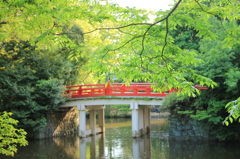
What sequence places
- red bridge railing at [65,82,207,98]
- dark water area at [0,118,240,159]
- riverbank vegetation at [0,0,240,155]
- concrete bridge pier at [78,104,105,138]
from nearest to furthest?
riverbank vegetation at [0,0,240,155] → dark water area at [0,118,240,159] → red bridge railing at [65,82,207,98] → concrete bridge pier at [78,104,105,138]

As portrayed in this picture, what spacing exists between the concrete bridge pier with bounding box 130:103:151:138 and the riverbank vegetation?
12.2 ft

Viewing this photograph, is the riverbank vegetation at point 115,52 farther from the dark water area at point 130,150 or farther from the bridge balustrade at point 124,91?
the bridge balustrade at point 124,91

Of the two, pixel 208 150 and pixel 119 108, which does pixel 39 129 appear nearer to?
pixel 208 150

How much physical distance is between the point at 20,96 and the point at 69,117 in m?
5.00

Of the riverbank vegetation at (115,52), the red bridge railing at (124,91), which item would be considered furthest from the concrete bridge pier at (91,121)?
the riverbank vegetation at (115,52)

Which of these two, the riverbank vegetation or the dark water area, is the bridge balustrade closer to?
the riverbank vegetation

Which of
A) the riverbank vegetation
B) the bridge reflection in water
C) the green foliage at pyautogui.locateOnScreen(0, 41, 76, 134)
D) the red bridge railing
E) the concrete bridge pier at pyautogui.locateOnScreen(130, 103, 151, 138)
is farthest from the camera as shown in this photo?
the red bridge railing

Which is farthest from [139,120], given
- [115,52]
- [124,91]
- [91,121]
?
[115,52]

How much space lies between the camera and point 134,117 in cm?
1596

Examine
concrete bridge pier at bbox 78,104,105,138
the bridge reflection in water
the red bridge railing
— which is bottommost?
the bridge reflection in water

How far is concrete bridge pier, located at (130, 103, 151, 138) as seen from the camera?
626 inches

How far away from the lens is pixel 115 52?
426 cm

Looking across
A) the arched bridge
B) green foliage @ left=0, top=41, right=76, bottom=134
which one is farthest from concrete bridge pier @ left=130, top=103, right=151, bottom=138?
green foliage @ left=0, top=41, right=76, bottom=134

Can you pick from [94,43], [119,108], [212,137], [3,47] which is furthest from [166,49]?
[119,108]
